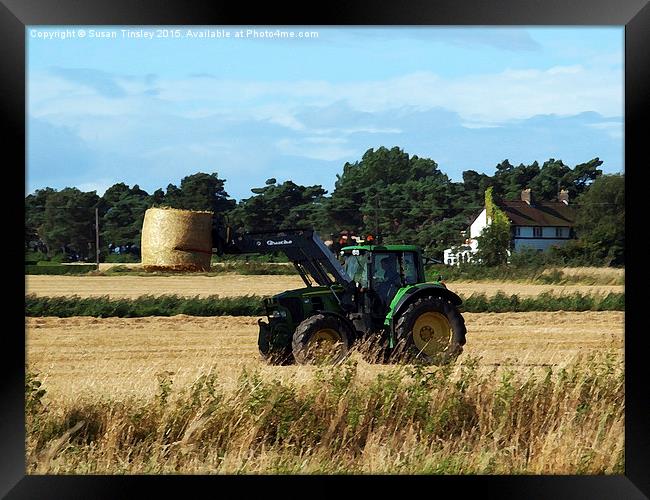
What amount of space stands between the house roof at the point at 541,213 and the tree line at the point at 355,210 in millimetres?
516

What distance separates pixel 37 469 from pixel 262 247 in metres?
6.38

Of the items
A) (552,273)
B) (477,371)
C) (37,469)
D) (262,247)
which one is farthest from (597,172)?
(37,469)

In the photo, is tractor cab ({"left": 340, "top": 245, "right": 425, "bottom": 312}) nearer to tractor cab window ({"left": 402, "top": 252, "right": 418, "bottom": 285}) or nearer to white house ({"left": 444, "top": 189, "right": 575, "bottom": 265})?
tractor cab window ({"left": 402, "top": 252, "right": 418, "bottom": 285})

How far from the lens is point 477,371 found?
7246 mm

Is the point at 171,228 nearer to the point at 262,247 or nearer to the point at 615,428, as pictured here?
the point at 262,247

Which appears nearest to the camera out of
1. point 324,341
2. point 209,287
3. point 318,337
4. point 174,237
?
point 324,341

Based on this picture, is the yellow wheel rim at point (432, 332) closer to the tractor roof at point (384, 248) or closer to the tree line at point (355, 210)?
the tractor roof at point (384, 248)

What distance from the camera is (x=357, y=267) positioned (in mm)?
11852

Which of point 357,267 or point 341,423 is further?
point 357,267

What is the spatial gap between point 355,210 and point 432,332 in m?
18.1

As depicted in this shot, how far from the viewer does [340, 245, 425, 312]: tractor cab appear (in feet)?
38.1

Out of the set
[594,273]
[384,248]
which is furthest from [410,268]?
[594,273]

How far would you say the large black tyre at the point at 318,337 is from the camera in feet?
36.7
